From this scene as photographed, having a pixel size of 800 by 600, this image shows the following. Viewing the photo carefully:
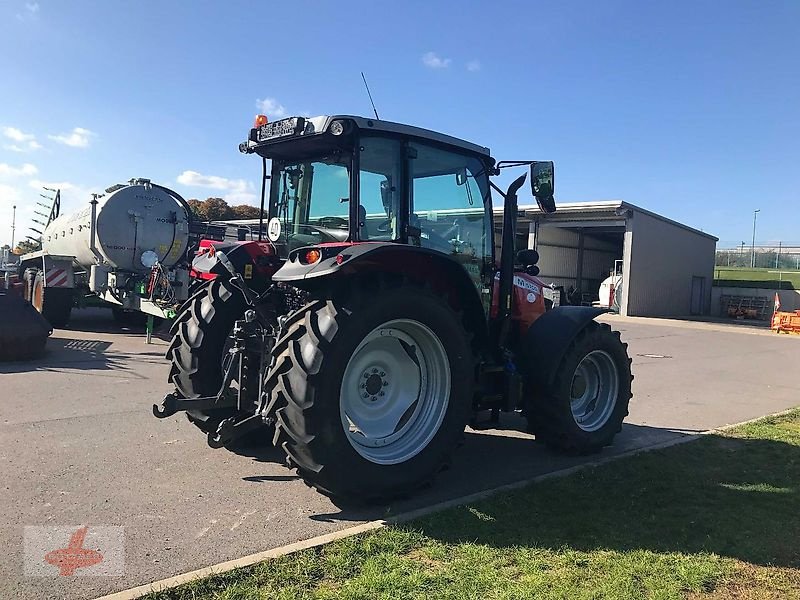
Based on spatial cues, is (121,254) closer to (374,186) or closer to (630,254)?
(374,186)

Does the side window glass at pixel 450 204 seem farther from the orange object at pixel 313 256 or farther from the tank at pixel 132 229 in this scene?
the tank at pixel 132 229

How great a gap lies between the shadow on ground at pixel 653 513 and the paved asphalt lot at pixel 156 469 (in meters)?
0.49

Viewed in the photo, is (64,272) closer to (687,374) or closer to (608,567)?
(687,374)

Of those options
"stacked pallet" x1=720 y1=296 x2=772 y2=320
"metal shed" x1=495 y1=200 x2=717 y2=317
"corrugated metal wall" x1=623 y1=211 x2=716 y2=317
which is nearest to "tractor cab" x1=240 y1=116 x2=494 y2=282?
"metal shed" x1=495 y1=200 x2=717 y2=317

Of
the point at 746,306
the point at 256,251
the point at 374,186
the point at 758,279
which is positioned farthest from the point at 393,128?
the point at 758,279

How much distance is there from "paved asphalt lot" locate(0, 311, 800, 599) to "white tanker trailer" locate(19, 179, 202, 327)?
407 centimetres

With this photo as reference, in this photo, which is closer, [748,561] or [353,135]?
[748,561]

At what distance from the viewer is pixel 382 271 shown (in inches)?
176

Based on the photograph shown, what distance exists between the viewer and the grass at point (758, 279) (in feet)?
115

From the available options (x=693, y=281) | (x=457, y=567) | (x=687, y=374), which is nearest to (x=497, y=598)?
(x=457, y=567)

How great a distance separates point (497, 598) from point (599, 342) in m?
3.31

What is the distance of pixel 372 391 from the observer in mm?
4719

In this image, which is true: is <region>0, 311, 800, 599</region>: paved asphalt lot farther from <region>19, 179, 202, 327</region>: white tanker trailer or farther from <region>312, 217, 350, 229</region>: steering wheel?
<region>19, 179, 202, 327</region>: white tanker trailer

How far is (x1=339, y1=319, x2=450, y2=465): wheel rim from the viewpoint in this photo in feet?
15.1
